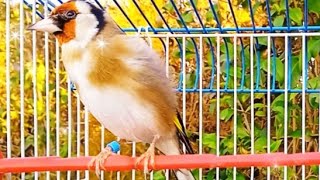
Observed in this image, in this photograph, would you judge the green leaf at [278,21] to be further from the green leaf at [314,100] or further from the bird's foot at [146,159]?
the bird's foot at [146,159]

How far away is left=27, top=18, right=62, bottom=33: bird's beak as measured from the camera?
4.25ft

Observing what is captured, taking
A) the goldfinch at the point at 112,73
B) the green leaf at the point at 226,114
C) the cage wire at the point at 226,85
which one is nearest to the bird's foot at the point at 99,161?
the goldfinch at the point at 112,73

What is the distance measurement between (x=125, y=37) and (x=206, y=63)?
92 centimetres

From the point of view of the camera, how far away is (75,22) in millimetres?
1365

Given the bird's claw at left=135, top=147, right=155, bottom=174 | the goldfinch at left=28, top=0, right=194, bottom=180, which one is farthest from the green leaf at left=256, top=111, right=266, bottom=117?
the bird's claw at left=135, top=147, right=155, bottom=174

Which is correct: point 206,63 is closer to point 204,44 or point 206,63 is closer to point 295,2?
point 204,44

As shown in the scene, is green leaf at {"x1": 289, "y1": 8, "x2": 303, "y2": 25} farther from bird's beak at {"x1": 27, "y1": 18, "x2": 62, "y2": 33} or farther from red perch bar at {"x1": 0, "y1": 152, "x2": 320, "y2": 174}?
red perch bar at {"x1": 0, "y1": 152, "x2": 320, "y2": 174}

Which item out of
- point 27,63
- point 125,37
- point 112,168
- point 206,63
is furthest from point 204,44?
point 112,168

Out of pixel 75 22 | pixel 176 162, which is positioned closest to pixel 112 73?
pixel 75 22

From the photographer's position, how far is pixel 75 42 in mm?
1351

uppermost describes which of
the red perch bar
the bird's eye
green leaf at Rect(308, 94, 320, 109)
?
the bird's eye

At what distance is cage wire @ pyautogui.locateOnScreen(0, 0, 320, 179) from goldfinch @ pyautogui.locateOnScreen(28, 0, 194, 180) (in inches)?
18.5

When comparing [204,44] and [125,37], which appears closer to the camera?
[125,37]

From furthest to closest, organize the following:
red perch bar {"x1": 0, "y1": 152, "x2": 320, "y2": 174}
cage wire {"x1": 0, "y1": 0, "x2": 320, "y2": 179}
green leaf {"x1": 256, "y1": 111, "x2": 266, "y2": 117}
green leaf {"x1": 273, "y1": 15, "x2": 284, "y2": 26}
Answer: green leaf {"x1": 256, "y1": 111, "x2": 266, "y2": 117}, green leaf {"x1": 273, "y1": 15, "x2": 284, "y2": 26}, cage wire {"x1": 0, "y1": 0, "x2": 320, "y2": 179}, red perch bar {"x1": 0, "y1": 152, "x2": 320, "y2": 174}
